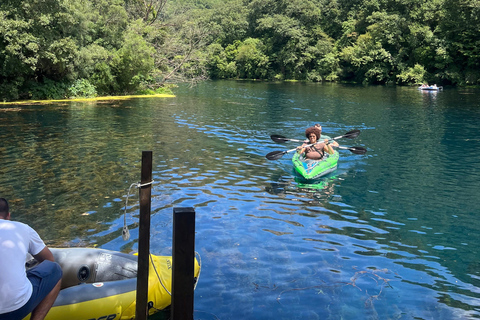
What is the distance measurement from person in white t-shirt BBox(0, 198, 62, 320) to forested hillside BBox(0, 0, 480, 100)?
20984 mm

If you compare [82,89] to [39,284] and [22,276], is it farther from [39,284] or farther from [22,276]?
[22,276]

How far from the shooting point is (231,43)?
8256cm

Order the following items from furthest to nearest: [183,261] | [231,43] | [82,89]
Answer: [231,43]
[82,89]
[183,261]

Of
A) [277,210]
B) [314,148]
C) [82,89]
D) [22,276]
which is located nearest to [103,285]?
[22,276]

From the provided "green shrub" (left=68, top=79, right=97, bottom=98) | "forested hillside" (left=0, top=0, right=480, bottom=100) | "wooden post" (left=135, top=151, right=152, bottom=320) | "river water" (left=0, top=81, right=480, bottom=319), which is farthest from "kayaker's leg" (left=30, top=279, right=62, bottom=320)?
"green shrub" (left=68, top=79, right=97, bottom=98)

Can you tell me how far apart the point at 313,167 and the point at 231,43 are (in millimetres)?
75686

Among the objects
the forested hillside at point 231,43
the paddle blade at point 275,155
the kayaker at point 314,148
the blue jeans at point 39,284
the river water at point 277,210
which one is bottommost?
the river water at point 277,210

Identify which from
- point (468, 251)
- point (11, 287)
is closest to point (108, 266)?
point (11, 287)

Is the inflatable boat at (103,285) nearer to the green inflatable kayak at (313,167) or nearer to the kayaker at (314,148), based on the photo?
the green inflatable kayak at (313,167)

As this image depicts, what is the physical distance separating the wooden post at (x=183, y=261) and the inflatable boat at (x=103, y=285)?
3.18ft

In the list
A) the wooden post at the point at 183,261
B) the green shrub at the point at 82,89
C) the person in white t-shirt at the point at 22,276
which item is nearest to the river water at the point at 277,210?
the wooden post at the point at 183,261

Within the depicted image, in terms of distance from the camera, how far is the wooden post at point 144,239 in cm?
420

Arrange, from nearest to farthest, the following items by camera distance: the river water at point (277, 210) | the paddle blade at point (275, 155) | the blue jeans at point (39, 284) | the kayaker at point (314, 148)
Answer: the blue jeans at point (39, 284) < the river water at point (277, 210) < the kayaker at point (314, 148) < the paddle blade at point (275, 155)

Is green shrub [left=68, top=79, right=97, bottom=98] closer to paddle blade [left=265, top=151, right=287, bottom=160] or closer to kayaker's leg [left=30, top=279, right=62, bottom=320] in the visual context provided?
paddle blade [left=265, top=151, right=287, bottom=160]
